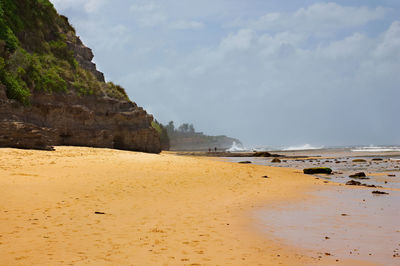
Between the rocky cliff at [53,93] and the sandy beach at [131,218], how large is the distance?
8.47m

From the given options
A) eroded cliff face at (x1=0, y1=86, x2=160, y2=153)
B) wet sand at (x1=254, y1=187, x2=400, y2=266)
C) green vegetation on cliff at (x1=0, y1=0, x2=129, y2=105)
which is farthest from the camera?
green vegetation on cliff at (x1=0, y1=0, x2=129, y2=105)

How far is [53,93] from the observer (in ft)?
92.9

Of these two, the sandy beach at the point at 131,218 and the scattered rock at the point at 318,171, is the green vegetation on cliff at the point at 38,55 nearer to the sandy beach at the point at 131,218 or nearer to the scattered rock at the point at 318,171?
the sandy beach at the point at 131,218

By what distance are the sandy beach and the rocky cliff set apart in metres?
8.47

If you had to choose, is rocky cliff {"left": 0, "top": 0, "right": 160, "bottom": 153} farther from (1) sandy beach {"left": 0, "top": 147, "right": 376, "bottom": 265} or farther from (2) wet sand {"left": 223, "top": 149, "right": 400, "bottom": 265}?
(2) wet sand {"left": 223, "top": 149, "right": 400, "bottom": 265}

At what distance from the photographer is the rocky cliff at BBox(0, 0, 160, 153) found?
23.1 meters

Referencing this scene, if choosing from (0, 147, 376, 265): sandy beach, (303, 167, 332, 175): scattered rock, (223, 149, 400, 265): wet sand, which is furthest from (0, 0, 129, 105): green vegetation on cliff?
(303, 167, 332, 175): scattered rock

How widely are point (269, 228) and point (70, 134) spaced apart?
81.1 ft

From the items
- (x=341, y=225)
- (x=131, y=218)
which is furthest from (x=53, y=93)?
(x=341, y=225)

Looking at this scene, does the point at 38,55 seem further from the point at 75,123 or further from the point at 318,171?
the point at 318,171

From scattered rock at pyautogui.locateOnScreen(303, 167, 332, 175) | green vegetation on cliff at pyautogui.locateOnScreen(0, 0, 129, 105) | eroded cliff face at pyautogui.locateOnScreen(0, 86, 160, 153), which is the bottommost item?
scattered rock at pyautogui.locateOnScreen(303, 167, 332, 175)

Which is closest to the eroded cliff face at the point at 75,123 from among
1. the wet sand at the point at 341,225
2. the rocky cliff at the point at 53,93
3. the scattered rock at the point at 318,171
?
the rocky cliff at the point at 53,93

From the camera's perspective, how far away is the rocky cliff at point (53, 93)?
23125mm

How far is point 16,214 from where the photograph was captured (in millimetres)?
7836
